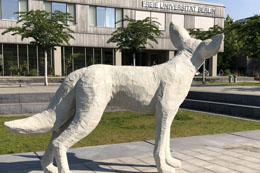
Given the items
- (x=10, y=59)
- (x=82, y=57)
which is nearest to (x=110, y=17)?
(x=82, y=57)

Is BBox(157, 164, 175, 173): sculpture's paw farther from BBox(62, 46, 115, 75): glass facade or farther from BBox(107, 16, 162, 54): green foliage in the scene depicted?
BBox(62, 46, 115, 75): glass facade

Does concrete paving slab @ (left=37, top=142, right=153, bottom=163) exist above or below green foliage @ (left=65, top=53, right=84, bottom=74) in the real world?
below

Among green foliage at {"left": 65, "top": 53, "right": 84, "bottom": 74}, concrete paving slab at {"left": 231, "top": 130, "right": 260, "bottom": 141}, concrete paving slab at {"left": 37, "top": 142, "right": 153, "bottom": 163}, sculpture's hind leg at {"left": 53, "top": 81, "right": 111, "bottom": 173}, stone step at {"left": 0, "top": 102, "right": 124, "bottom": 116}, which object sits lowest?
concrete paving slab at {"left": 231, "top": 130, "right": 260, "bottom": 141}

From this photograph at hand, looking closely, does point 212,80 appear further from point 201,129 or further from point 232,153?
point 232,153

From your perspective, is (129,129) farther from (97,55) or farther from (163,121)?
(97,55)

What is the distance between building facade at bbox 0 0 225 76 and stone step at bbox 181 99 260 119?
555 inches

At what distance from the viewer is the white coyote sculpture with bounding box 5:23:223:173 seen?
10.00 ft

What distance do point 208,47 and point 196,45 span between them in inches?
7.4

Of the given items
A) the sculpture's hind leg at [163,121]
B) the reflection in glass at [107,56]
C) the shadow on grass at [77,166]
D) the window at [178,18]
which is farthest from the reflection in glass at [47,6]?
the sculpture's hind leg at [163,121]

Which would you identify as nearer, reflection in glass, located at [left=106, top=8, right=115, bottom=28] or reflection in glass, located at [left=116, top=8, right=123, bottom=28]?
reflection in glass, located at [left=106, top=8, right=115, bottom=28]

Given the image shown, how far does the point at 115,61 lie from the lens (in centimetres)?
2931

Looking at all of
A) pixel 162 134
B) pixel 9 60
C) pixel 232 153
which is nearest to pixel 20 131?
pixel 162 134

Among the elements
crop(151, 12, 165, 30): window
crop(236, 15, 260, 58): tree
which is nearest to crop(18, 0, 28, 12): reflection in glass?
crop(151, 12, 165, 30): window

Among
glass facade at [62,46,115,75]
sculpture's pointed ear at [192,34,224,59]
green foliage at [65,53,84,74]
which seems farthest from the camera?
glass facade at [62,46,115,75]
